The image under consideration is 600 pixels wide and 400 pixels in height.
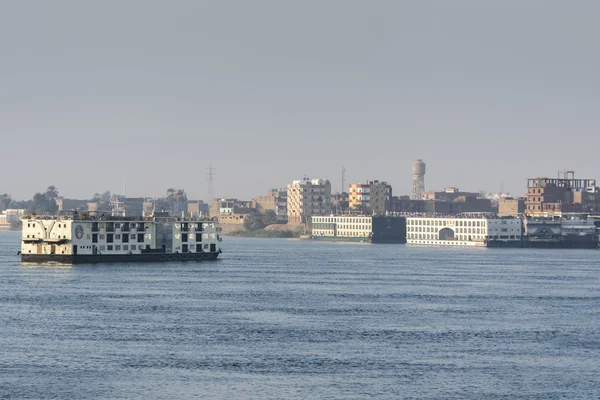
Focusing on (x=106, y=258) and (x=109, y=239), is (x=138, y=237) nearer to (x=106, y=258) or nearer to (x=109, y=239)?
(x=109, y=239)

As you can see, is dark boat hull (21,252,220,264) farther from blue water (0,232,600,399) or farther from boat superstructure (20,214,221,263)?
blue water (0,232,600,399)

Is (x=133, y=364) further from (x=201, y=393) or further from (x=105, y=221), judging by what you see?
(x=105, y=221)

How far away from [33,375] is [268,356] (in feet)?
48.2

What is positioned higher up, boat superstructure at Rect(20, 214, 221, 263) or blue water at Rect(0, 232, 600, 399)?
boat superstructure at Rect(20, 214, 221, 263)

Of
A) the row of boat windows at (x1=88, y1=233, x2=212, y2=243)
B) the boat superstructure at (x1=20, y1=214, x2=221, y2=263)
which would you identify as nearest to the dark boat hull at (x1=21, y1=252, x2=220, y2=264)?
the boat superstructure at (x1=20, y1=214, x2=221, y2=263)

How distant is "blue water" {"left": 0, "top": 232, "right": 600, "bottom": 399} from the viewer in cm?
6309

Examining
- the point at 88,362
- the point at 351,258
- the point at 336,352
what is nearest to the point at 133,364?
the point at 88,362

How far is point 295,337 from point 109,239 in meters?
84.0

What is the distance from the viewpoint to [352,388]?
6244cm

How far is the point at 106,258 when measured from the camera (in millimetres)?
158125

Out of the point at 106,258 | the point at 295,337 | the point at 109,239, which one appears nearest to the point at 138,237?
the point at 109,239

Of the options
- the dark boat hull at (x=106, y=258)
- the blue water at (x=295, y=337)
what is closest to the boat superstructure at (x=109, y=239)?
the dark boat hull at (x=106, y=258)

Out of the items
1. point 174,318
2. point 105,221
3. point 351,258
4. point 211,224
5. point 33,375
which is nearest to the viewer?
point 33,375

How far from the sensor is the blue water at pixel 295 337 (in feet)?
207
